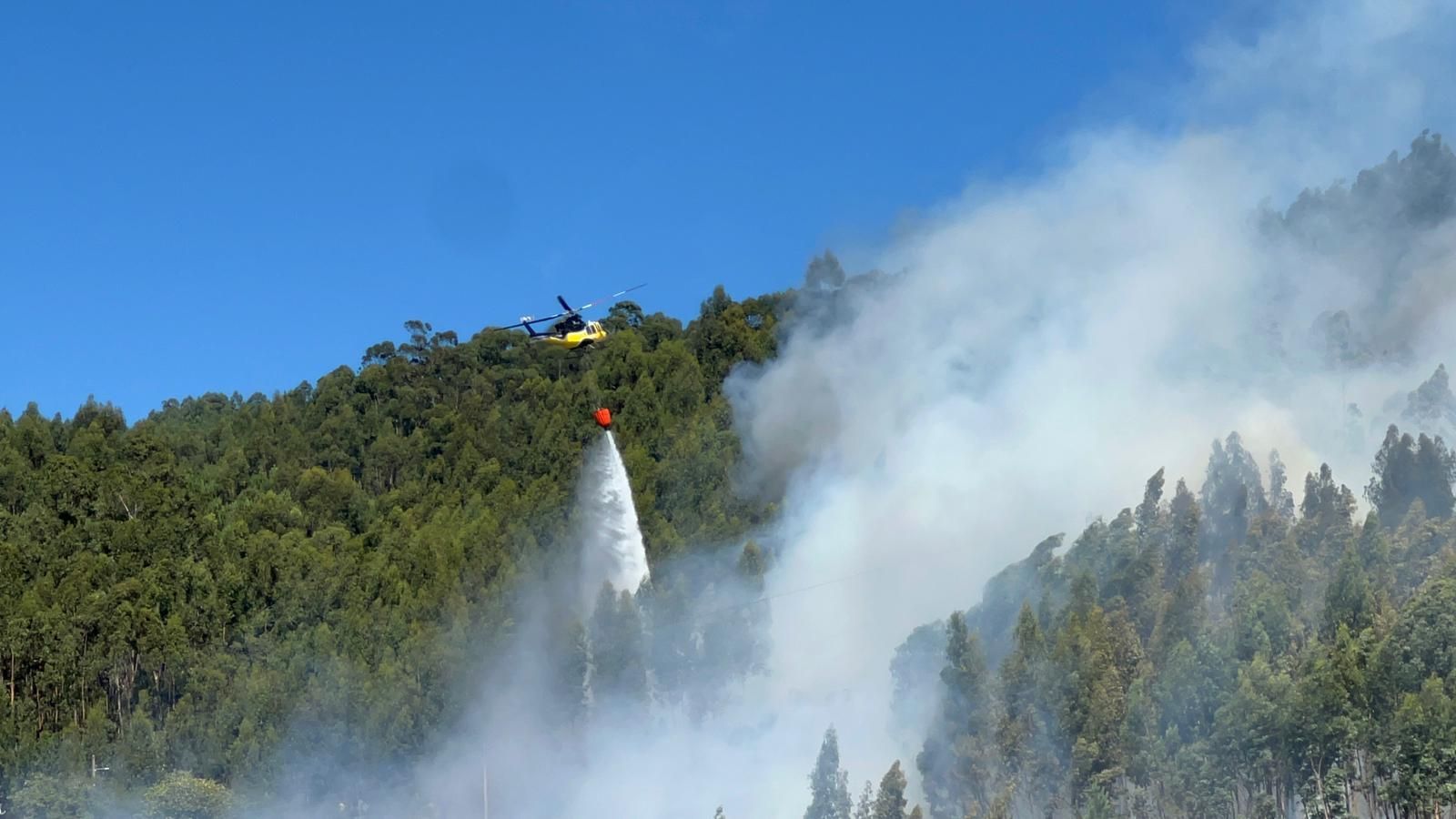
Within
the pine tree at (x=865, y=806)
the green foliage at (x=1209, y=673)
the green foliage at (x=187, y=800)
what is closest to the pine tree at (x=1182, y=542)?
the green foliage at (x=1209, y=673)

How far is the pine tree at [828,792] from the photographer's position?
226 feet

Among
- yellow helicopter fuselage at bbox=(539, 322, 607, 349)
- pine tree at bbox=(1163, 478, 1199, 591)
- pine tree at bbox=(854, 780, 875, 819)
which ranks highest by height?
yellow helicopter fuselage at bbox=(539, 322, 607, 349)

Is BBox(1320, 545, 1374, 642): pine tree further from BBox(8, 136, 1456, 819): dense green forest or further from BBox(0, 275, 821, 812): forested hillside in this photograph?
BBox(0, 275, 821, 812): forested hillside

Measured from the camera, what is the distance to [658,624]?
87.5 meters

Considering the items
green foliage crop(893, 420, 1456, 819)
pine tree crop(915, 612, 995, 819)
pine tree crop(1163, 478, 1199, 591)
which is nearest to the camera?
green foliage crop(893, 420, 1456, 819)

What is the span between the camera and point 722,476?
10438 centimetres

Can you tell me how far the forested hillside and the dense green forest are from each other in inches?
8.9

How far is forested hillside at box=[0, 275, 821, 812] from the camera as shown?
83938mm

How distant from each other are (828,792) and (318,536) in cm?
4787

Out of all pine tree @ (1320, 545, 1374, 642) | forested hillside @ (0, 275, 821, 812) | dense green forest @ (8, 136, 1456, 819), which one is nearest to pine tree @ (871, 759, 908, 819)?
dense green forest @ (8, 136, 1456, 819)

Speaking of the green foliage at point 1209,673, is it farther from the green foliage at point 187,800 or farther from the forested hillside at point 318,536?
the green foliage at point 187,800

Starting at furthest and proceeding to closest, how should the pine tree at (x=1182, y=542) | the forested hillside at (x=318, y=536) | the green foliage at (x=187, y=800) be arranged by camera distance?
the forested hillside at (x=318, y=536)
the pine tree at (x=1182, y=542)
the green foliage at (x=187, y=800)

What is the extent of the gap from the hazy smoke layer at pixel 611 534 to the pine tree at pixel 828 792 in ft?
68.4

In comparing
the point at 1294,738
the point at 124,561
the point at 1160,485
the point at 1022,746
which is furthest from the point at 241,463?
the point at 1294,738
